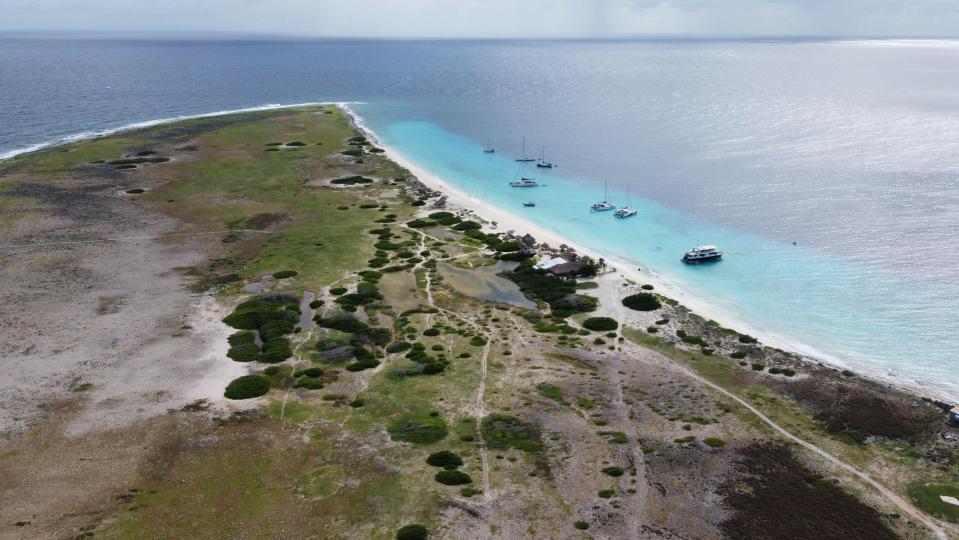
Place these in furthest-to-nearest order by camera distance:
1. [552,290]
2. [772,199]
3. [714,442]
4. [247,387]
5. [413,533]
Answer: [772,199], [552,290], [247,387], [714,442], [413,533]

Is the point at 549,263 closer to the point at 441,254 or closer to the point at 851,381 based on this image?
the point at 441,254

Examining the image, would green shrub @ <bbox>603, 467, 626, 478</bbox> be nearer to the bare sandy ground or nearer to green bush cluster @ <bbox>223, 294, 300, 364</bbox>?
green bush cluster @ <bbox>223, 294, 300, 364</bbox>

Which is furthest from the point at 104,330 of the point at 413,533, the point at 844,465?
the point at 844,465

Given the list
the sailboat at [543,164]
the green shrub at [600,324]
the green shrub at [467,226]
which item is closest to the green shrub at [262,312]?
the green shrub at [600,324]

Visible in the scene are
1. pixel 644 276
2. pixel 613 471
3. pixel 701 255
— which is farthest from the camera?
pixel 701 255

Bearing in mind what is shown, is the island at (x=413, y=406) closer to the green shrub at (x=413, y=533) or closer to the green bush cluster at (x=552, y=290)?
the green shrub at (x=413, y=533)

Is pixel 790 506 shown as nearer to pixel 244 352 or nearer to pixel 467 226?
pixel 244 352
